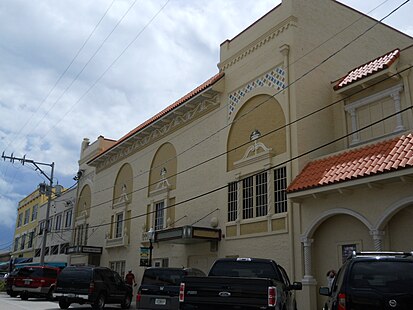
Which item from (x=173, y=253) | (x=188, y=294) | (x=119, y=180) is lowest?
(x=188, y=294)

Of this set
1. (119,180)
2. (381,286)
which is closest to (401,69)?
(381,286)

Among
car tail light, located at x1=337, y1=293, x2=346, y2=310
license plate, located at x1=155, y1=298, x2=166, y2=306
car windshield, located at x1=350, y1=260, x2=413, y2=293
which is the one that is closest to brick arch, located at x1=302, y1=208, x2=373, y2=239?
license plate, located at x1=155, y1=298, x2=166, y2=306

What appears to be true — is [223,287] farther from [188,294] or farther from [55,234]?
[55,234]

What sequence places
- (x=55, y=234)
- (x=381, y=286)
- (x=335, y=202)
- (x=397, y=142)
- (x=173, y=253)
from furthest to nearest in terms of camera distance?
(x=55, y=234) < (x=173, y=253) < (x=335, y=202) < (x=397, y=142) < (x=381, y=286)

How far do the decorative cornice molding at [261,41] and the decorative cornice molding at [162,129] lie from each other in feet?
5.33

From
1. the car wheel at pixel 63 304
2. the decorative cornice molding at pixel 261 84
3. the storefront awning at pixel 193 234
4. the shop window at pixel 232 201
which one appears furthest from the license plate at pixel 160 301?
the decorative cornice molding at pixel 261 84

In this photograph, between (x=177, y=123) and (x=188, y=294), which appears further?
(x=177, y=123)

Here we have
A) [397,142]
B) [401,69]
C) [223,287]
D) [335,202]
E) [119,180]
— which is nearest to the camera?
[223,287]

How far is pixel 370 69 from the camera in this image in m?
17.0

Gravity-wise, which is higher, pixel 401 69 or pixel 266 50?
pixel 266 50

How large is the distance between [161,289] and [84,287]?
14.0ft

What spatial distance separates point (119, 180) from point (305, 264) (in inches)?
756

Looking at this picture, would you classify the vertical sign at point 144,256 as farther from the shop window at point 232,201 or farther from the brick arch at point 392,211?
the brick arch at point 392,211

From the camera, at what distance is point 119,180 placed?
3278cm
